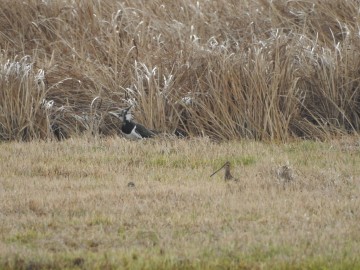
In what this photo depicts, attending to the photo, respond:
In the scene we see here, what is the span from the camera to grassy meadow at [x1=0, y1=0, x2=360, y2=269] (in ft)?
20.5

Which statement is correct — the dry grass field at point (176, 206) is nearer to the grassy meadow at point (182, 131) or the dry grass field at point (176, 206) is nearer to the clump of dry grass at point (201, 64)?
the grassy meadow at point (182, 131)

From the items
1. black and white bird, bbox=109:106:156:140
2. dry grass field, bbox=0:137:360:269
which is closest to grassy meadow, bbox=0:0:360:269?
dry grass field, bbox=0:137:360:269

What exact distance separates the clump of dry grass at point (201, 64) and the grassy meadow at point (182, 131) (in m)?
0.02

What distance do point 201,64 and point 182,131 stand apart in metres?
0.92

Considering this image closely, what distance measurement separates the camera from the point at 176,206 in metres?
7.19

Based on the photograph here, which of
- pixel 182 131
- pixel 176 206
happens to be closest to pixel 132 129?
pixel 182 131

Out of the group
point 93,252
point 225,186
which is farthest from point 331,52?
point 93,252

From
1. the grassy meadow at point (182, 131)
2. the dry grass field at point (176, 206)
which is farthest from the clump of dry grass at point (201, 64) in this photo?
the dry grass field at point (176, 206)

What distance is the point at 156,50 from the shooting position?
1216 centimetres

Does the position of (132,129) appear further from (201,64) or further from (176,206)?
(176,206)

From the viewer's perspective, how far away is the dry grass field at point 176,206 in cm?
592

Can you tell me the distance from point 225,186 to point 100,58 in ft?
16.1

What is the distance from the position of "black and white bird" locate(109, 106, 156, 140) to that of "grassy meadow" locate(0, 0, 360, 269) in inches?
7.9

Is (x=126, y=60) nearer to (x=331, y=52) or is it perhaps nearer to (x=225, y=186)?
(x=331, y=52)
